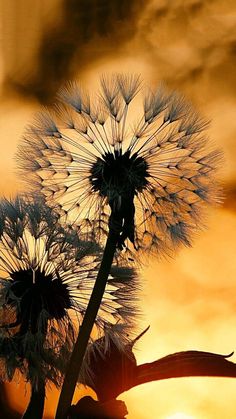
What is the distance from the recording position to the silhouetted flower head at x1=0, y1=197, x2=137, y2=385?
16.9 meters

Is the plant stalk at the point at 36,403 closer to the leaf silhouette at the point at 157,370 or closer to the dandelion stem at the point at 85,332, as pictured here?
the dandelion stem at the point at 85,332

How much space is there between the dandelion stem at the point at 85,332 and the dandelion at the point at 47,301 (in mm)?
1506

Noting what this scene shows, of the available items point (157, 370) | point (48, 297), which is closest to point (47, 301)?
point (48, 297)

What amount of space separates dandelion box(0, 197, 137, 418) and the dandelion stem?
1506 mm

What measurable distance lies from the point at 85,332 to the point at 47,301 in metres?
1.96

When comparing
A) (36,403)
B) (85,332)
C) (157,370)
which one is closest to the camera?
(85,332)

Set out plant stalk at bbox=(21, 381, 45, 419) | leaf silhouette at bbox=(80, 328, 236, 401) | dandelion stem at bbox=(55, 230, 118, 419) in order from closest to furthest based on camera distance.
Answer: dandelion stem at bbox=(55, 230, 118, 419), plant stalk at bbox=(21, 381, 45, 419), leaf silhouette at bbox=(80, 328, 236, 401)

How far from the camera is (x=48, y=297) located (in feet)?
56.8

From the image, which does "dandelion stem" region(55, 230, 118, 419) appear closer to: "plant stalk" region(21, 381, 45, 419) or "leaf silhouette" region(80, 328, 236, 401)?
"plant stalk" region(21, 381, 45, 419)

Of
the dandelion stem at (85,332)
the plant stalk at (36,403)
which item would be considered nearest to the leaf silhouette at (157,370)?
the plant stalk at (36,403)

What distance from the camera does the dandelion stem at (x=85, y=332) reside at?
1538 cm

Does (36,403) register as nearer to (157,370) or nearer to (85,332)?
(85,332)

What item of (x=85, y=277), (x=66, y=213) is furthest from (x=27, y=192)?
(x=85, y=277)

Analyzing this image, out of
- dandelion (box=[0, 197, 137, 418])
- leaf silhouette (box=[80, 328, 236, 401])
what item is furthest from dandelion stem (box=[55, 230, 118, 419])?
leaf silhouette (box=[80, 328, 236, 401])
